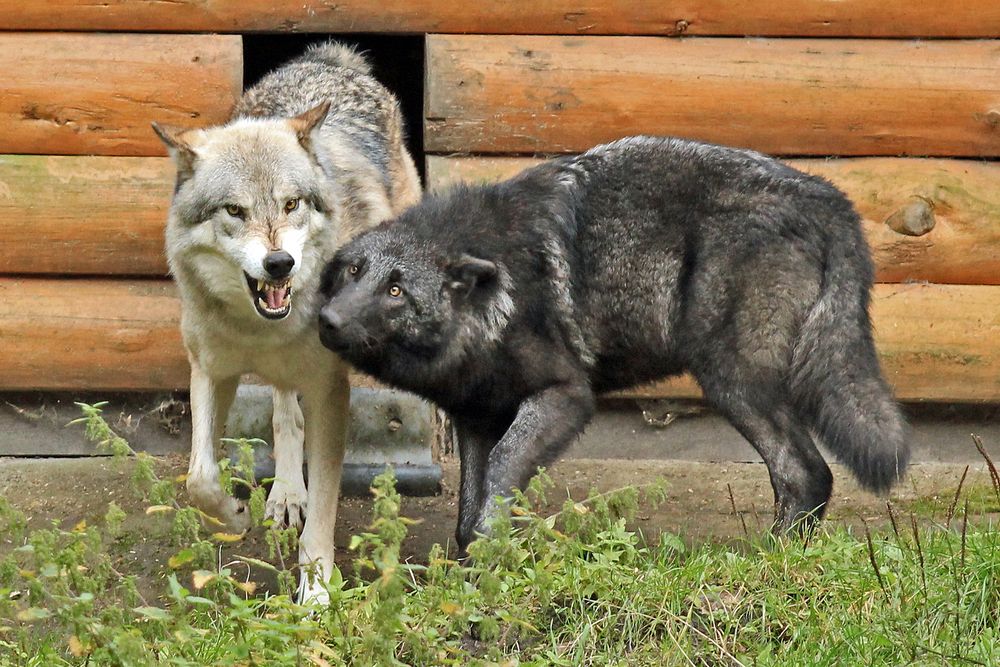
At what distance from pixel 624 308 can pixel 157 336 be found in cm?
295

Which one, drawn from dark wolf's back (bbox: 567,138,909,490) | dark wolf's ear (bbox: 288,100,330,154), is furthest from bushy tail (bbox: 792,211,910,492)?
dark wolf's ear (bbox: 288,100,330,154)

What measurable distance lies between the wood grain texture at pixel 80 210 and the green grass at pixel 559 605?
2.95 metres

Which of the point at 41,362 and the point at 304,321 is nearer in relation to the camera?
the point at 304,321

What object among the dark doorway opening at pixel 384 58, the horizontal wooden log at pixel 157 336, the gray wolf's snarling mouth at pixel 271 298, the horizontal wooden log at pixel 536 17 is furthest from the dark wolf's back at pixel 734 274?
the dark doorway opening at pixel 384 58

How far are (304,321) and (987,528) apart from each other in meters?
2.87

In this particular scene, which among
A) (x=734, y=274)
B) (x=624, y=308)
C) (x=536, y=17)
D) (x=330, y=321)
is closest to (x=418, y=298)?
(x=330, y=321)

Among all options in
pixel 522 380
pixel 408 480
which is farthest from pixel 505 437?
pixel 408 480

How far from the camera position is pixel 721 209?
5332 mm

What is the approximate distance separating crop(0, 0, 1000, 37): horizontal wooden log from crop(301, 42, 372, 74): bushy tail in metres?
0.19

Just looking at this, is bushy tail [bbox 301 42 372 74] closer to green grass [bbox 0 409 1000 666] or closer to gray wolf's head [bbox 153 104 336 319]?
gray wolf's head [bbox 153 104 336 319]

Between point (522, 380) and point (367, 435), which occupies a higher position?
point (522, 380)

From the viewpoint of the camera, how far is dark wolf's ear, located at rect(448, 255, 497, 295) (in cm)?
520

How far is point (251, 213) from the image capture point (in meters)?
5.17

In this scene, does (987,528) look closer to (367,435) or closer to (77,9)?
(367,435)
